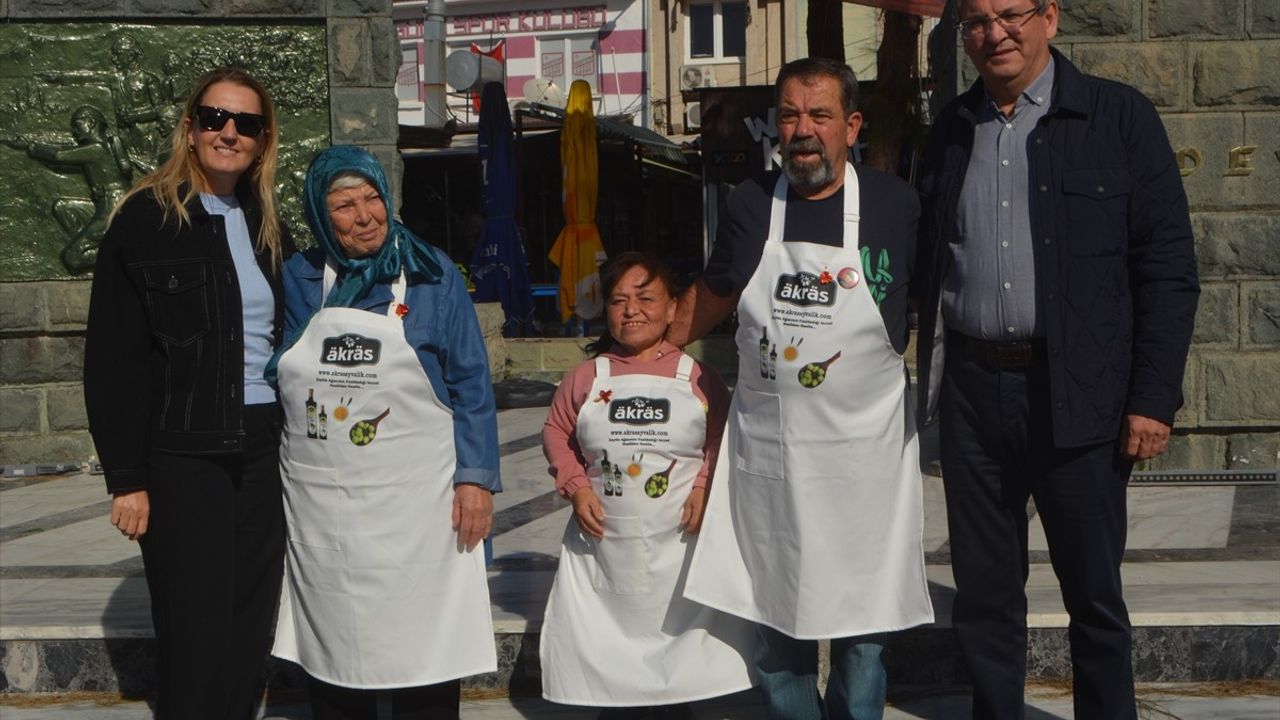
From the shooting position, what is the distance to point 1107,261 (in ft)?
11.1

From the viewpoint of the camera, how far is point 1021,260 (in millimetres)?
3414

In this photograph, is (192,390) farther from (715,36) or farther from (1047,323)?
(715,36)

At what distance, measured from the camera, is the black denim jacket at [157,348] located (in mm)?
3344

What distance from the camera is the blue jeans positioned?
11.5 ft

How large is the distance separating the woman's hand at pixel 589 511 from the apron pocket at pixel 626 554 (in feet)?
0.08

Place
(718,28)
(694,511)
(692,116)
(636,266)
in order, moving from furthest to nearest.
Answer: (718,28)
(692,116)
(636,266)
(694,511)

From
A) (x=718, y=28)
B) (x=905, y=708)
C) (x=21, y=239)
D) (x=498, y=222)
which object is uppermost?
(x=718, y=28)

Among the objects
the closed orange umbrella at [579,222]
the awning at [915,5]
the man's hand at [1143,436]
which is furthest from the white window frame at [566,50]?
the man's hand at [1143,436]

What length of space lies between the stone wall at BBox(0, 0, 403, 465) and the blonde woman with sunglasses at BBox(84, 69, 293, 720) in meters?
3.96

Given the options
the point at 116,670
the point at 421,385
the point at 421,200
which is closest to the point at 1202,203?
the point at 421,385

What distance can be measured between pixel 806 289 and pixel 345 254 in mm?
1159

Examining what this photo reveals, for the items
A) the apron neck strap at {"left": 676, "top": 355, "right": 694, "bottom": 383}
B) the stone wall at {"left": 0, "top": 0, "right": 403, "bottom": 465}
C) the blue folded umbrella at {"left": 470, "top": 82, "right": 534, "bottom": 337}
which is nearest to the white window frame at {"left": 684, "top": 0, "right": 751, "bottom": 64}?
the blue folded umbrella at {"left": 470, "top": 82, "right": 534, "bottom": 337}

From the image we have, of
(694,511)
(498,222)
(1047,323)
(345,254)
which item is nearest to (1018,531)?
(1047,323)

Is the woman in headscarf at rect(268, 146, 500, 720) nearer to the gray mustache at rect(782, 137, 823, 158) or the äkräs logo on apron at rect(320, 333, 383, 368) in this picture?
the äkräs logo on apron at rect(320, 333, 383, 368)
